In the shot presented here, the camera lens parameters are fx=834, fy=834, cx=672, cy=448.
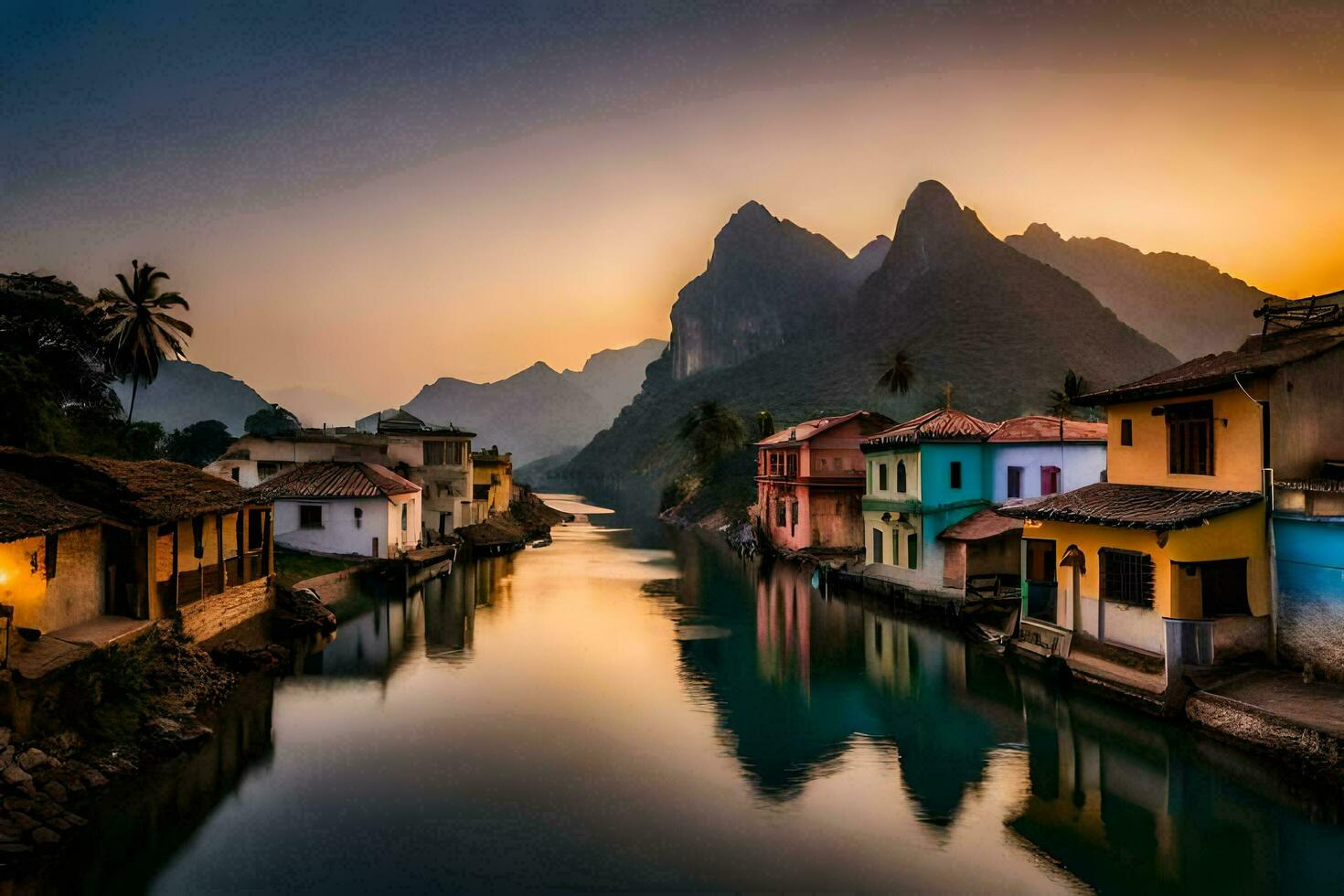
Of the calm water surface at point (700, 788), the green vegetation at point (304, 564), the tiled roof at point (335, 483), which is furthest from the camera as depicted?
the tiled roof at point (335, 483)

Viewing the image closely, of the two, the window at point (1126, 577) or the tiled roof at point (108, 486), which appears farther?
the window at point (1126, 577)

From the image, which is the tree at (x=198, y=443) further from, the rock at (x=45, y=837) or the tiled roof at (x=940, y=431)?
the rock at (x=45, y=837)

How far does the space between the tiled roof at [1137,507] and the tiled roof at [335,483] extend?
1363 inches

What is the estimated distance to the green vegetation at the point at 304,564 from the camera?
41.6m

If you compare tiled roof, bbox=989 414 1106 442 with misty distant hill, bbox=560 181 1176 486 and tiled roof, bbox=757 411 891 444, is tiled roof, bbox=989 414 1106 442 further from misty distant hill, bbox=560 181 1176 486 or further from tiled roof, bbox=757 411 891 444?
misty distant hill, bbox=560 181 1176 486

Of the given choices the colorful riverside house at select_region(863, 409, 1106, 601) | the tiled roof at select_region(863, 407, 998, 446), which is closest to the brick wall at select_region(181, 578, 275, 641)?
the colorful riverside house at select_region(863, 409, 1106, 601)

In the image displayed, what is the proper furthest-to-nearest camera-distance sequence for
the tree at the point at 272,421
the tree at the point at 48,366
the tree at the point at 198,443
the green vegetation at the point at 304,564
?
1. the tree at the point at 272,421
2. the tree at the point at 198,443
3. the green vegetation at the point at 304,564
4. the tree at the point at 48,366

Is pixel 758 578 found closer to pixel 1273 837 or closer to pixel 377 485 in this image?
pixel 377 485

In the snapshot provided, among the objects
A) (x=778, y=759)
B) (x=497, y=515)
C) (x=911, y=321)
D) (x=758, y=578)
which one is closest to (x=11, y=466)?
(x=778, y=759)

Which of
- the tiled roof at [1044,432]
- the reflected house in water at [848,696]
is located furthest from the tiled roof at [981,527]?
the reflected house in water at [848,696]

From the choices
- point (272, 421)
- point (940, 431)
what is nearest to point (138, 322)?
point (940, 431)

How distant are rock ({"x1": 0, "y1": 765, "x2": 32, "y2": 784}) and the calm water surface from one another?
5.48 ft

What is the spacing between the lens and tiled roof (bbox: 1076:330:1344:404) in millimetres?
21969

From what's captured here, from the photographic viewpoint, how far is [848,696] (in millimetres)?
26750
